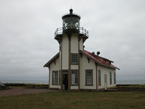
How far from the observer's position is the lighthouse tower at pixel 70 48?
2181cm

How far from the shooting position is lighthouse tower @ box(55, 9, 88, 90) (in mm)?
21812

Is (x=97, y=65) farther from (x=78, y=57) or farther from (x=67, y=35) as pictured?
(x=67, y=35)

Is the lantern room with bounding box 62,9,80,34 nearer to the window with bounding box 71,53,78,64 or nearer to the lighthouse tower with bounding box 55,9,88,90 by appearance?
the lighthouse tower with bounding box 55,9,88,90

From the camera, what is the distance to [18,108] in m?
9.67

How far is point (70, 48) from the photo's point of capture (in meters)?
22.1

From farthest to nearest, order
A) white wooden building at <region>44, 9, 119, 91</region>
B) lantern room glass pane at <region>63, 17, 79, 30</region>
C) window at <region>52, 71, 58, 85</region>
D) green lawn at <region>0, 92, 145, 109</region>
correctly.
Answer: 1. window at <region>52, 71, 58, 85</region>
2. lantern room glass pane at <region>63, 17, 79, 30</region>
3. white wooden building at <region>44, 9, 119, 91</region>
4. green lawn at <region>0, 92, 145, 109</region>

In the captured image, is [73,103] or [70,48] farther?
[70,48]

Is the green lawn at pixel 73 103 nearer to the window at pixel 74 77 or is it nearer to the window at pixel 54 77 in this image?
the window at pixel 74 77

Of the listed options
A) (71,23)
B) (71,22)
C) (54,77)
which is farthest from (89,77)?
(71,22)

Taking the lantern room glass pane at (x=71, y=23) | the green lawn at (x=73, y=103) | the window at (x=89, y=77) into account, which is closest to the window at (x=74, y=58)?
the window at (x=89, y=77)

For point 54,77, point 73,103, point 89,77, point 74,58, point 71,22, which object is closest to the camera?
point 73,103

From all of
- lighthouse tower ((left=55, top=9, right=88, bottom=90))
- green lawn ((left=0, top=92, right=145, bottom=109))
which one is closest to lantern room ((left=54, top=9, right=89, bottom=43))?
lighthouse tower ((left=55, top=9, right=88, bottom=90))

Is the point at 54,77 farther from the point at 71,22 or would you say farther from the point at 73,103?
the point at 73,103

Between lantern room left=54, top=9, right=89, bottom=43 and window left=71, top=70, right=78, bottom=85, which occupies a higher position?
lantern room left=54, top=9, right=89, bottom=43
